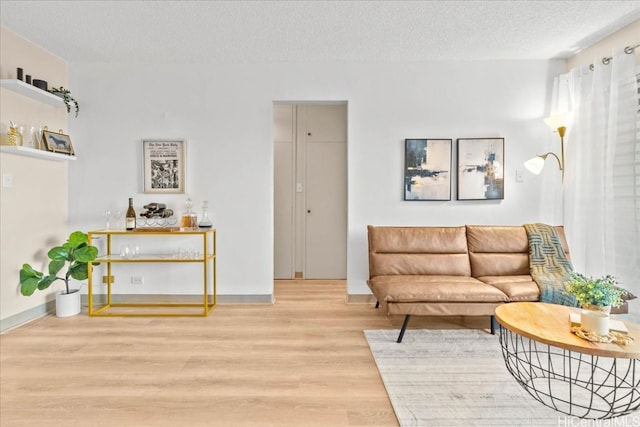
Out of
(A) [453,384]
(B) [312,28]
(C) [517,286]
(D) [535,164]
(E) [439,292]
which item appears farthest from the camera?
(D) [535,164]

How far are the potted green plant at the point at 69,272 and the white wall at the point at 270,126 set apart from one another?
54 cm

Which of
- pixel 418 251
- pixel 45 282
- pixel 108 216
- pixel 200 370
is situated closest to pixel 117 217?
pixel 108 216

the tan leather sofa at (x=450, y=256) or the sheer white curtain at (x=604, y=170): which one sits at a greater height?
the sheer white curtain at (x=604, y=170)

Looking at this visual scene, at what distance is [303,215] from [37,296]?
3.07 m

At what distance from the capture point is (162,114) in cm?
383

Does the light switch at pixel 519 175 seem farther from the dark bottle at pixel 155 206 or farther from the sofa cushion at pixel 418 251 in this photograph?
the dark bottle at pixel 155 206

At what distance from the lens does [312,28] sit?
309cm

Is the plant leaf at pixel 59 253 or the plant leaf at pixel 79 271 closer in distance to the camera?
the plant leaf at pixel 59 253

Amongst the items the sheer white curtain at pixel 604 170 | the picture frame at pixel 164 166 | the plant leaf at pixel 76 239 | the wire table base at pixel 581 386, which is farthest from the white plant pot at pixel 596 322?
the plant leaf at pixel 76 239

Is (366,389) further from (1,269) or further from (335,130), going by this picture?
(335,130)

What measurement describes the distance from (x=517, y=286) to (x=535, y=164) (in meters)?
1.33

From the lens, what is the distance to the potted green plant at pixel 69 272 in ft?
10.3

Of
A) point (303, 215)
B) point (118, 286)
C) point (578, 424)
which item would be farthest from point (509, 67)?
point (118, 286)

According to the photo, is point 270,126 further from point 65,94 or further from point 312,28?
point 65,94
